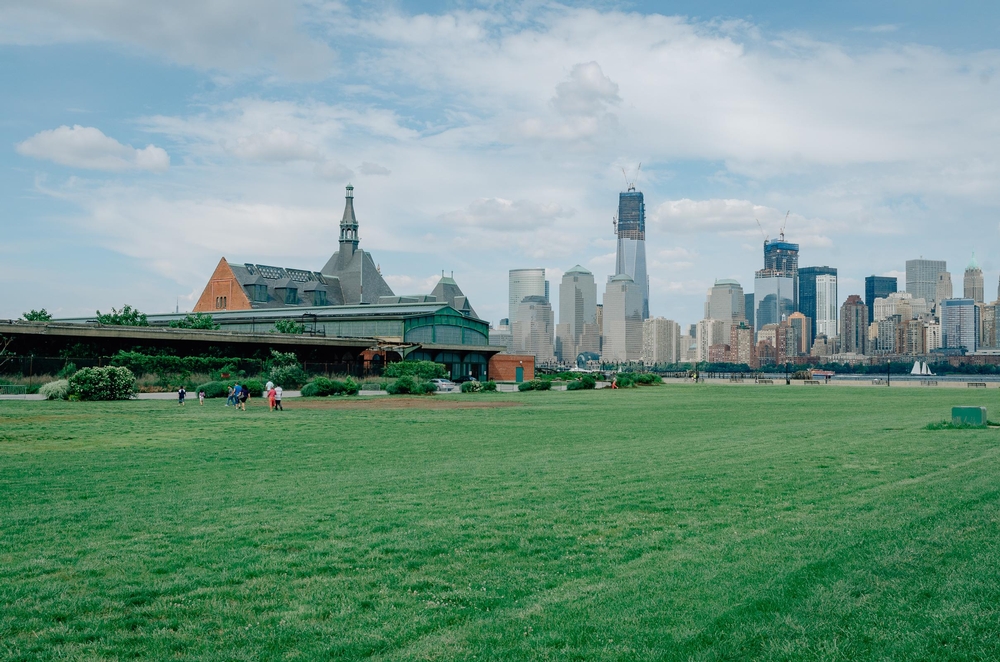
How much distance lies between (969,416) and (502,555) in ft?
75.6

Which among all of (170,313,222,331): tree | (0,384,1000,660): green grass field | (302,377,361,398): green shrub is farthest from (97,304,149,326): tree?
(0,384,1000,660): green grass field

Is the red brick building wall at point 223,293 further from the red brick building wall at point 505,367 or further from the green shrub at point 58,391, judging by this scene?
the green shrub at point 58,391

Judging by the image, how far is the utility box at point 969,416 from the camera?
25672 mm

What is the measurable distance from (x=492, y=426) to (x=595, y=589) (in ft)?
65.1

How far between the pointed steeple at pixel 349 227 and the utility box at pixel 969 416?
104m

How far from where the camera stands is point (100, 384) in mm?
40219

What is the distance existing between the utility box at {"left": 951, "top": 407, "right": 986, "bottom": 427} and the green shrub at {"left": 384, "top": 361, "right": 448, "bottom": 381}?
4650cm

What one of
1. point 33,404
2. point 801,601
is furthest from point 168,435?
point 801,601

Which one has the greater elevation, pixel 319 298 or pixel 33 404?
pixel 319 298

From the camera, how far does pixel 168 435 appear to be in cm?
2303

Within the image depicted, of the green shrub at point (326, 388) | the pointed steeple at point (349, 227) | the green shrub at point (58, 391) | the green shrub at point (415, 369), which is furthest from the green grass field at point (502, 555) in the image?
the pointed steeple at point (349, 227)

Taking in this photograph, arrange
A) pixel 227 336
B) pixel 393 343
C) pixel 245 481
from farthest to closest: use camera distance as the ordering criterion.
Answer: pixel 393 343 → pixel 227 336 → pixel 245 481

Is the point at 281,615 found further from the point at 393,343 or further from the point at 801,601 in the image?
the point at 393,343

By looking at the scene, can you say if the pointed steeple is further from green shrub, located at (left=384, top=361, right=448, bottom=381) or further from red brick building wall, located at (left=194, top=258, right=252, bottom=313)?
green shrub, located at (left=384, top=361, right=448, bottom=381)
